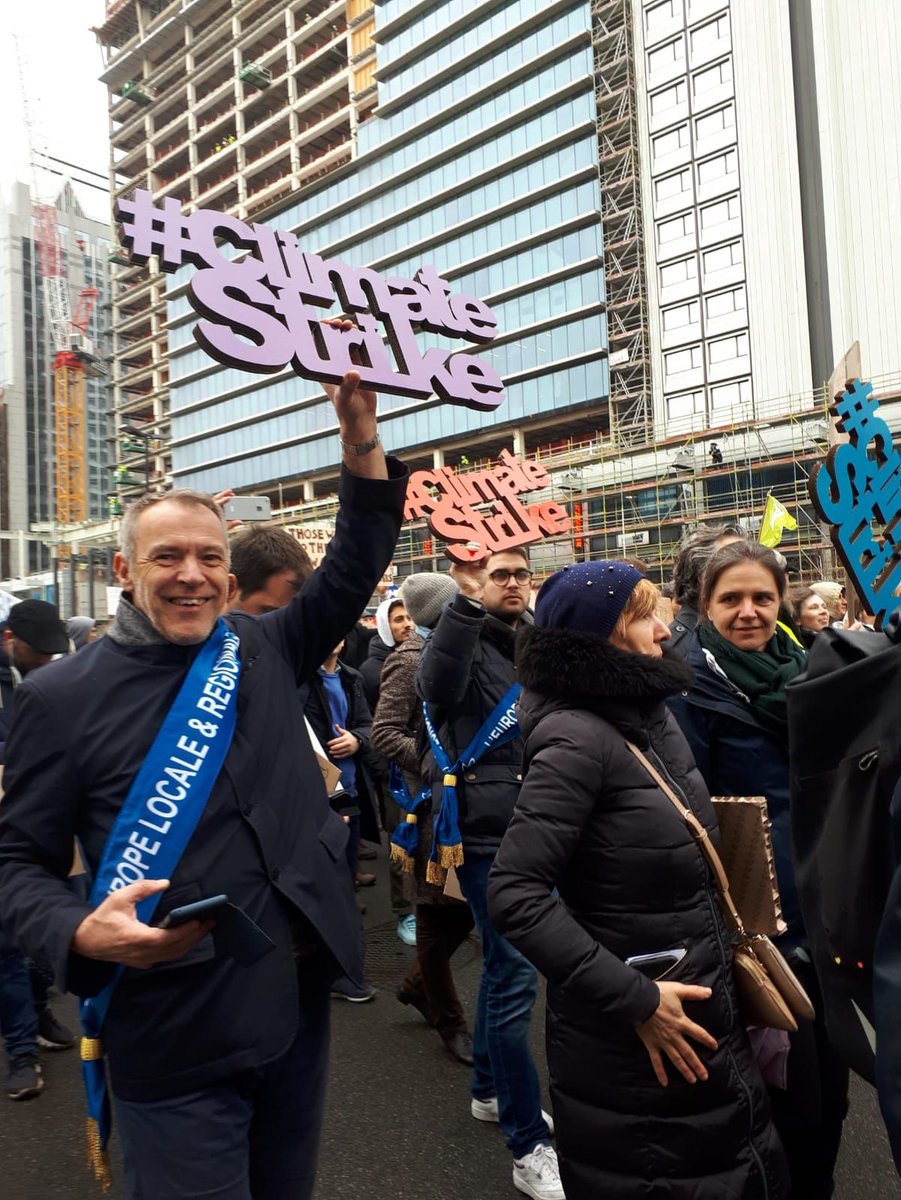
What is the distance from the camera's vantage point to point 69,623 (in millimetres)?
5773

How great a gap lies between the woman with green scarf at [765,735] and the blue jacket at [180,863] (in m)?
1.06

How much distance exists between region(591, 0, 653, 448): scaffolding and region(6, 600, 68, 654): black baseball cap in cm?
3585

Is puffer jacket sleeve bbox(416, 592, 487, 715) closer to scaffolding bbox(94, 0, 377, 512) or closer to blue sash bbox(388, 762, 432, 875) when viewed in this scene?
blue sash bbox(388, 762, 432, 875)

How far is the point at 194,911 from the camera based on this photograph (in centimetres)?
134

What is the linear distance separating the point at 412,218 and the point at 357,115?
10.4m

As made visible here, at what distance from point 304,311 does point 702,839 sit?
1.99 m

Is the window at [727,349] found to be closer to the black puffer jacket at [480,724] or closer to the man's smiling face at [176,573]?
the black puffer jacket at [480,724]

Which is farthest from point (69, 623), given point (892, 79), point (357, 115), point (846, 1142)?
point (357, 115)

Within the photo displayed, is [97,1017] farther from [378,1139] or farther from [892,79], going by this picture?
[892,79]

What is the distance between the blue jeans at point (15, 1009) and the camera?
333 centimetres

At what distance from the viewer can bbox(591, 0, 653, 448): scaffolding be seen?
127 feet

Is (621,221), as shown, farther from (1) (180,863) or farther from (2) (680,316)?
(1) (180,863)

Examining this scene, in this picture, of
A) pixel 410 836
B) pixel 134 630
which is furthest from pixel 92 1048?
pixel 410 836

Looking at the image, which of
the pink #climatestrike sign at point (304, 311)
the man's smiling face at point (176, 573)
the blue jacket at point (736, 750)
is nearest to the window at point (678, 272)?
the pink #climatestrike sign at point (304, 311)
